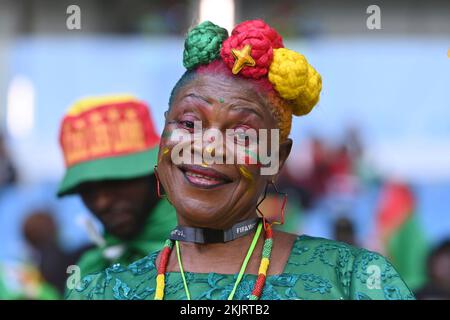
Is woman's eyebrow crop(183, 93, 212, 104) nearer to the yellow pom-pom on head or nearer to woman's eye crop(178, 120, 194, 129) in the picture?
woman's eye crop(178, 120, 194, 129)

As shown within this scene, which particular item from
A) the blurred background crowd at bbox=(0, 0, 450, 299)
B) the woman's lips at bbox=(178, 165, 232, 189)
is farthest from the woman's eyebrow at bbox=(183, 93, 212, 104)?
the blurred background crowd at bbox=(0, 0, 450, 299)

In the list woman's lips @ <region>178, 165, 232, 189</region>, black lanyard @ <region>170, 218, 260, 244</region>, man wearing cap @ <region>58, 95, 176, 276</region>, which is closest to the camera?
woman's lips @ <region>178, 165, 232, 189</region>

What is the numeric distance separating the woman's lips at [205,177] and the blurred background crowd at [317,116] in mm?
3169

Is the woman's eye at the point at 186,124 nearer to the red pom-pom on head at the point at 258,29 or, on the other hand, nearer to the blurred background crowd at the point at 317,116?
the red pom-pom on head at the point at 258,29

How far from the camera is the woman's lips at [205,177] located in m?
2.97

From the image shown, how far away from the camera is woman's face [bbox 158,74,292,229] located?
2.98 metres

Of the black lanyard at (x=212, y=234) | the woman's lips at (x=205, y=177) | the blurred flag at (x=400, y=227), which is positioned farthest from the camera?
the blurred flag at (x=400, y=227)

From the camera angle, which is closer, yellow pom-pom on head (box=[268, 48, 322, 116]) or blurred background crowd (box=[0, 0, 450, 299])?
yellow pom-pom on head (box=[268, 48, 322, 116])

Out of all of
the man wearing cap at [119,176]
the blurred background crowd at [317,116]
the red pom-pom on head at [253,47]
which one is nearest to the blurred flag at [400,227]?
the blurred background crowd at [317,116]

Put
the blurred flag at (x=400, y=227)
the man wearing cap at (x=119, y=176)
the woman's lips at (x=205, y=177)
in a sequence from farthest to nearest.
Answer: the blurred flag at (x=400, y=227) < the man wearing cap at (x=119, y=176) < the woman's lips at (x=205, y=177)

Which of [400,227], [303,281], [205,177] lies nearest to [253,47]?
[205,177]

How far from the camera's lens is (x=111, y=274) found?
3.18 metres

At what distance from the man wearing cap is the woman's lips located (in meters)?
1.69

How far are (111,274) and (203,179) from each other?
0.47 m
